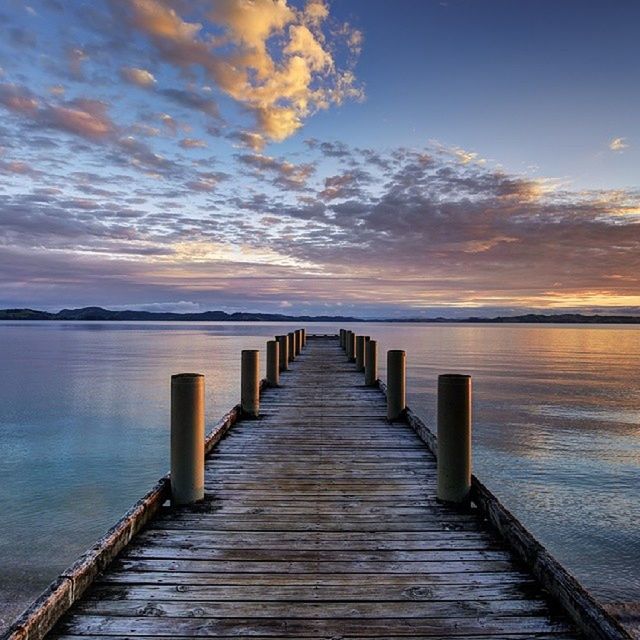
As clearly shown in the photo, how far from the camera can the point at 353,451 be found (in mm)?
7387

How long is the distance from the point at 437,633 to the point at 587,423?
21.4 metres

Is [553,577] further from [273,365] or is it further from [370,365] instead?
[273,365]

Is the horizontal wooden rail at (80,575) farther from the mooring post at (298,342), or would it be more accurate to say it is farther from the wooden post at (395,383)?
the mooring post at (298,342)

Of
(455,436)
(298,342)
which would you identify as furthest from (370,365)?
(298,342)

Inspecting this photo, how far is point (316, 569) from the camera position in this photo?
3.87m

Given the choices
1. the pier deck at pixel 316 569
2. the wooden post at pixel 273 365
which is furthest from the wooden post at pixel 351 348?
the pier deck at pixel 316 569

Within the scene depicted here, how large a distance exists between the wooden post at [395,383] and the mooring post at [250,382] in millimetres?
2313

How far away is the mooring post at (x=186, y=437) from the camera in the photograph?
199 inches

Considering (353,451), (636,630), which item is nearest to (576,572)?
(636,630)

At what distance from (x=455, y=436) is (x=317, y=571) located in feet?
6.28

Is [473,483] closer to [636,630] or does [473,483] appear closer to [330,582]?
[330,582]

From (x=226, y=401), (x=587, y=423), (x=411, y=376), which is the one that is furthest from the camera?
(x=411, y=376)

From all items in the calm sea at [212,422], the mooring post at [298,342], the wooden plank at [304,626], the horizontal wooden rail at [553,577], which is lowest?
the calm sea at [212,422]

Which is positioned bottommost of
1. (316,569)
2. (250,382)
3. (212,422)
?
(212,422)
